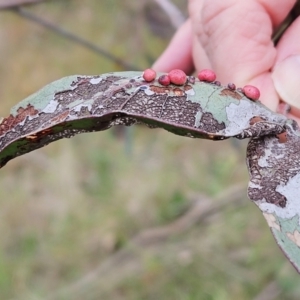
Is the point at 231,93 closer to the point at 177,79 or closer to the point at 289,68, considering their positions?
the point at 177,79

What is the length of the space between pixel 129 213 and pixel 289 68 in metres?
1.89

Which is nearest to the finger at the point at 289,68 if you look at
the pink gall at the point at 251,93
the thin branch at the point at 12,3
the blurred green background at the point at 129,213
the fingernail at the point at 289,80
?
the fingernail at the point at 289,80

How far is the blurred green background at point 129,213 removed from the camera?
2254mm

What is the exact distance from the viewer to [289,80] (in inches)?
32.7

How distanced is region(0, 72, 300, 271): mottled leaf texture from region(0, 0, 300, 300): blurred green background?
1285 mm

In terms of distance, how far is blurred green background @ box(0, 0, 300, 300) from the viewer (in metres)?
2.25

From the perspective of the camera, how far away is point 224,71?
0.93 m

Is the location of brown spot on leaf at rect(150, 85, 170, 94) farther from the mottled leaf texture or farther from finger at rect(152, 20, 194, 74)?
finger at rect(152, 20, 194, 74)

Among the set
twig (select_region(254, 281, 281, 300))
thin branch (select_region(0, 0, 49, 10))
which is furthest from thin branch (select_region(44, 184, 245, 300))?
thin branch (select_region(0, 0, 49, 10))

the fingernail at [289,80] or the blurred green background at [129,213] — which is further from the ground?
the fingernail at [289,80]

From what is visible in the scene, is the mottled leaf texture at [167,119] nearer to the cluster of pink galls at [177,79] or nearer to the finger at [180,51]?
the cluster of pink galls at [177,79]

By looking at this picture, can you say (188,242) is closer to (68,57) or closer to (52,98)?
(68,57)

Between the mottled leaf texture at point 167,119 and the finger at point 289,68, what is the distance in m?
0.18

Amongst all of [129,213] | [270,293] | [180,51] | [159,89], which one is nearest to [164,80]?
[159,89]
